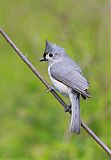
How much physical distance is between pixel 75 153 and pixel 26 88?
1.32 metres

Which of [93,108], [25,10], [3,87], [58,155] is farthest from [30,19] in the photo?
[58,155]

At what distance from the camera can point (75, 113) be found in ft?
13.2

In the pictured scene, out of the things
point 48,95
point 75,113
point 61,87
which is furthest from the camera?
point 48,95

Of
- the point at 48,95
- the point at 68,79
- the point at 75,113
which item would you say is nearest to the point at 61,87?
the point at 68,79

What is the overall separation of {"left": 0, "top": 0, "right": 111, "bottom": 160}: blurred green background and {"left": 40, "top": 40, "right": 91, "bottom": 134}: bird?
834 mm

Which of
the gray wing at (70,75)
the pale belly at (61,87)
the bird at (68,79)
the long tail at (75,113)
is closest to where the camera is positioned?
the long tail at (75,113)

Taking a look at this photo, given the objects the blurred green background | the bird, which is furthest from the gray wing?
the blurred green background

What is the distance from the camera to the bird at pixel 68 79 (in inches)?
160

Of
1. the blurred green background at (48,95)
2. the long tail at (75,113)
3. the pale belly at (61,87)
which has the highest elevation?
the pale belly at (61,87)

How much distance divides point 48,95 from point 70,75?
93.6 inches

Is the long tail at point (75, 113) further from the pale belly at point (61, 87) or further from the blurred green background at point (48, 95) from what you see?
the blurred green background at point (48, 95)

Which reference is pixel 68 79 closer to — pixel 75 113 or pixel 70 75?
pixel 70 75

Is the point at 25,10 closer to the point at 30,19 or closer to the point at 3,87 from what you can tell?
the point at 30,19

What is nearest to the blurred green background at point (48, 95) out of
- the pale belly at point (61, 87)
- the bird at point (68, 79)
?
the bird at point (68, 79)
